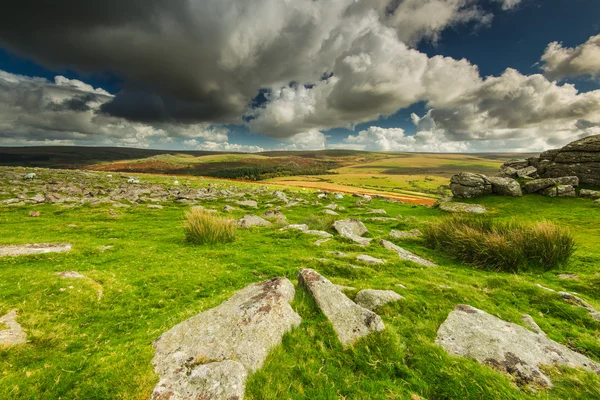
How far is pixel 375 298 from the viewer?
8344 millimetres

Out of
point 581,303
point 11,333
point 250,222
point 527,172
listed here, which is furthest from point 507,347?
point 527,172

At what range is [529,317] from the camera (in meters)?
7.64

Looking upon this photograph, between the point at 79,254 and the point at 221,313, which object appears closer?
the point at 221,313

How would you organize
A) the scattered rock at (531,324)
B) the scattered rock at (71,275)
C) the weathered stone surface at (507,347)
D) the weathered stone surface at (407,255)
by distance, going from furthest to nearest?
the weathered stone surface at (407,255), the scattered rock at (71,275), the scattered rock at (531,324), the weathered stone surface at (507,347)

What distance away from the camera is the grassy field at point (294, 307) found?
5000mm

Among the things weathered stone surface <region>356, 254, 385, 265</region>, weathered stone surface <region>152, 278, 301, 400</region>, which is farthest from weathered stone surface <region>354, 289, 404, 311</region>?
weathered stone surface <region>356, 254, 385, 265</region>

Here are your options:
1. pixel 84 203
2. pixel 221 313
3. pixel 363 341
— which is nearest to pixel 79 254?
pixel 221 313

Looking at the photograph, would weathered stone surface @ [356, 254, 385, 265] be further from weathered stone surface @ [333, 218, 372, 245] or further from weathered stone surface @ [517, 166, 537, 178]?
weathered stone surface @ [517, 166, 537, 178]

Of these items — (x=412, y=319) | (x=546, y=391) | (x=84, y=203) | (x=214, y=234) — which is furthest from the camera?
(x=84, y=203)

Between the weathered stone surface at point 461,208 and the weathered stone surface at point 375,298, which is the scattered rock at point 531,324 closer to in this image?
the weathered stone surface at point 375,298

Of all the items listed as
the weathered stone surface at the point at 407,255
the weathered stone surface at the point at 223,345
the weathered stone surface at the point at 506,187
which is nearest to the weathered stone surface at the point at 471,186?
the weathered stone surface at the point at 506,187

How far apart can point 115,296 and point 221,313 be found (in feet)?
15.6

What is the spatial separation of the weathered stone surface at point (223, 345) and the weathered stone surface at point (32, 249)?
13004mm

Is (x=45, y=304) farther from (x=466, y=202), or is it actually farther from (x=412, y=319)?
(x=466, y=202)
